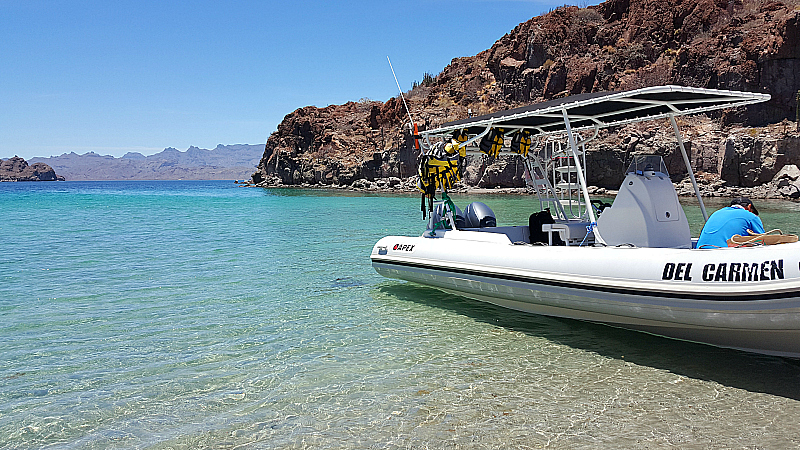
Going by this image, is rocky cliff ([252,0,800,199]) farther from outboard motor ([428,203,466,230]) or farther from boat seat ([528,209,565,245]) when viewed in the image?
outboard motor ([428,203,466,230])

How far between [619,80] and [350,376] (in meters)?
57.7

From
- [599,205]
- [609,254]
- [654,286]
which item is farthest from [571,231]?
[654,286]

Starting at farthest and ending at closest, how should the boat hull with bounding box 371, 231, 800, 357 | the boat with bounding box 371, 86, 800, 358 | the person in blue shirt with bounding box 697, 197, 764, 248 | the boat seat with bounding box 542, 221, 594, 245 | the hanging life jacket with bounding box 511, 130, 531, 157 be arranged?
the hanging life jacket with bounding box 511, 130, 531, 157, the boat seat with bounding box 542, 221, 594, 245, the person in blue shirt with bounding box 697, 197, 764, 248, the boat with bounding box 371, 86, 800, 358, the boat hull with bounding box 371, 231, 800, 357

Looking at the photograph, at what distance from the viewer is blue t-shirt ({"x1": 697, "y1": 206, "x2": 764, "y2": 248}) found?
5.96m

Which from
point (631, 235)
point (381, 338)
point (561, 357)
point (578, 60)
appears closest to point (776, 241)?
point (631, 235)

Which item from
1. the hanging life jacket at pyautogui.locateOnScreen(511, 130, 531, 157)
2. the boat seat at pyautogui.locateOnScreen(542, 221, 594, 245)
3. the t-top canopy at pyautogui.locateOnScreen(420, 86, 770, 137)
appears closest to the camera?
the t-top canopy at pyautogui.locateOnScreen(420, 86, 770, 137)

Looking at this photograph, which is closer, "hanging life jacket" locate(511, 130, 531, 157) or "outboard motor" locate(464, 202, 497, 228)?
"hanging life jacket" locate(511, 130, 531, 157)

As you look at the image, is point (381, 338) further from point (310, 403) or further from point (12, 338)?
point (12, 338)

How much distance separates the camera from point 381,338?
692 cm

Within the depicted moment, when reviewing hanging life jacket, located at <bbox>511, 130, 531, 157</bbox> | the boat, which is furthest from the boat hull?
hanging life jacket, located at <bbox>511, 130, 531, 157</bbox>

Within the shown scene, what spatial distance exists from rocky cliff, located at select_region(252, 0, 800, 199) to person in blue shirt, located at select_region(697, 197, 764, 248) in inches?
1518

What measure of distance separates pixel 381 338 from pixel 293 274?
5.07 metres

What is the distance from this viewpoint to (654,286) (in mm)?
5688

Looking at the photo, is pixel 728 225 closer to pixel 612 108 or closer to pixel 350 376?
pixel 612 108
